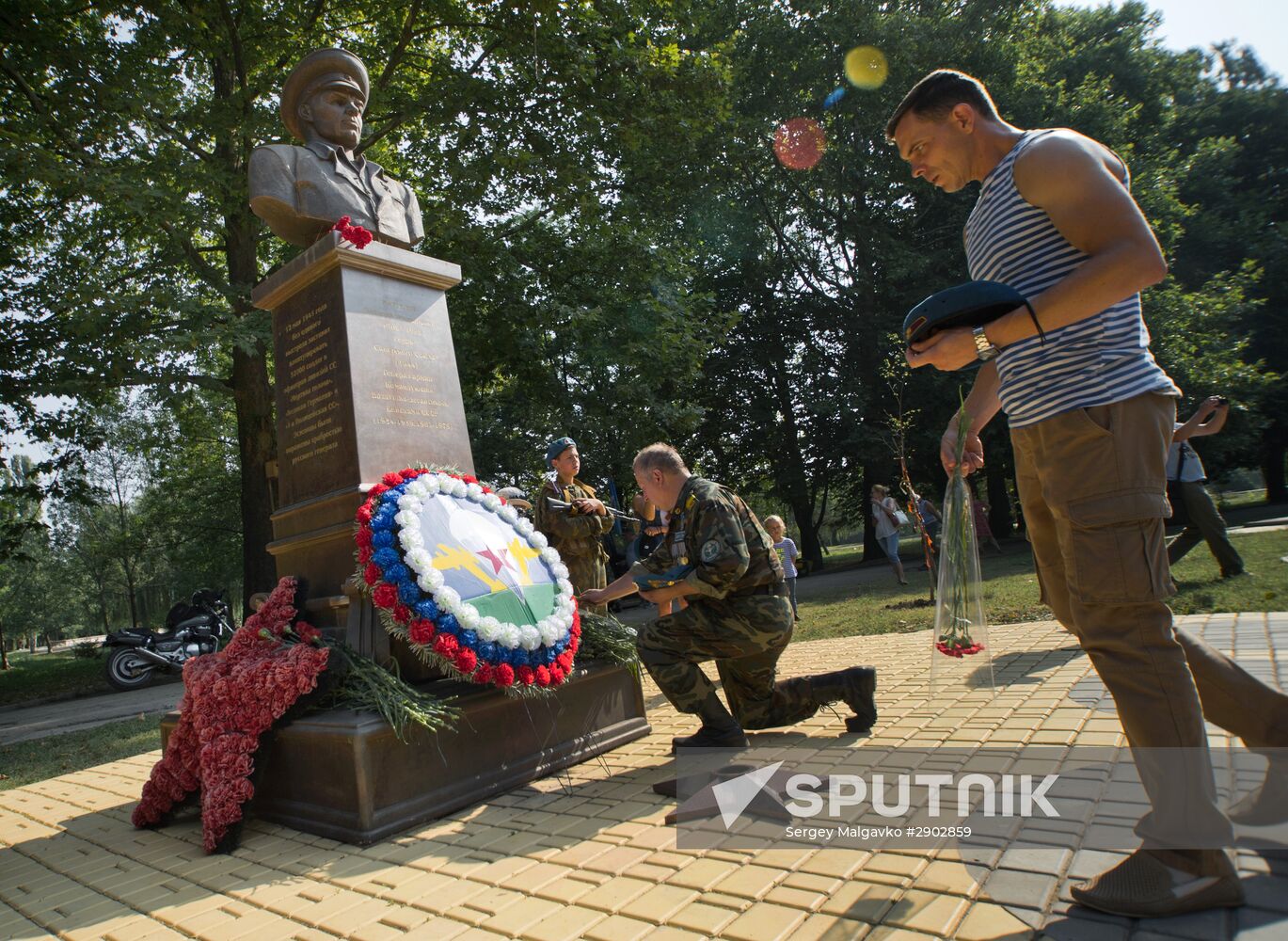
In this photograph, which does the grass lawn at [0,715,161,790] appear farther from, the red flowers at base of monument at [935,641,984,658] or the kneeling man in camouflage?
the red flowers at base of monument at [935,641,984,658]

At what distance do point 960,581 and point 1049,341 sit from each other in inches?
33.2

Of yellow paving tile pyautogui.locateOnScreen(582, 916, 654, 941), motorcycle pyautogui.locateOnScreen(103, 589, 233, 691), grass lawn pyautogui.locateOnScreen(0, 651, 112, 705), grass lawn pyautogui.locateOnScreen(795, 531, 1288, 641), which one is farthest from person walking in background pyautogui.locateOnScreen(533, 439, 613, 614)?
grass lawn pyautogui.locateOnScreen(0, 651, 112, 705)

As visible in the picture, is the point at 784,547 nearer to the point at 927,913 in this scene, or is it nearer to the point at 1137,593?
the point at 927,913

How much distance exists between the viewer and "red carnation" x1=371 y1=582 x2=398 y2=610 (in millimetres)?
3924

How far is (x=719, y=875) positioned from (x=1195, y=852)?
134cm

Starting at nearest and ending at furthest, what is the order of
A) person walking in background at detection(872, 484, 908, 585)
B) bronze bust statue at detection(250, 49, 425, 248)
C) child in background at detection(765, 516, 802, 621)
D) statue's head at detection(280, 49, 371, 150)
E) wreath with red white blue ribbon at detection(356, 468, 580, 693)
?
wreath with red white blue ribbon at detection(356, 468, 580, 693), bronze bust statue at detection(250, 49, 425, 248), statue's head at detection(280, 49, 371, 150), child in background at detection(765, 516, 802, 621), person walking in background at detection(872, 484, 908, 585)

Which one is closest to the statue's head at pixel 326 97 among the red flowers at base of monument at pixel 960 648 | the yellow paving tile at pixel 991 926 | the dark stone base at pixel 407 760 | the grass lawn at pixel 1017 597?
the dark stone base at pixel 407 760

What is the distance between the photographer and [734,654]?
385 cm

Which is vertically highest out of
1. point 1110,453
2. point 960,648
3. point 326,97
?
point 326,97

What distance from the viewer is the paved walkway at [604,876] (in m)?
2.15

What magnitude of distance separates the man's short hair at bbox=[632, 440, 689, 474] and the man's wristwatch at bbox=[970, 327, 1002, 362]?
2.02 meters

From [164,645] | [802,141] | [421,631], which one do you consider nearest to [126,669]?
[164,645]

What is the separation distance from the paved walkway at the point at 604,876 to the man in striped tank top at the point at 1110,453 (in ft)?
0.66

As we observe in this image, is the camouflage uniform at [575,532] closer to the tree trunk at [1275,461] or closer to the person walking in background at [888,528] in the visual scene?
the person walking in background at [888,528]
